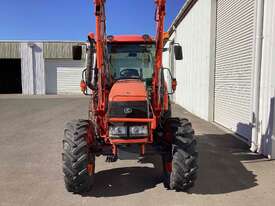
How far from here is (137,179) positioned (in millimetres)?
5730

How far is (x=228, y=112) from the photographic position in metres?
10.5

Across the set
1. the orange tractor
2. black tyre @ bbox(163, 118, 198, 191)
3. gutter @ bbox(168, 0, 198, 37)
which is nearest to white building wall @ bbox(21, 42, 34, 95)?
gutter @ bbox(168, 0, 198, 37)

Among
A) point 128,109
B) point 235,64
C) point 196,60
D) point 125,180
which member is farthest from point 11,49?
point 128,109

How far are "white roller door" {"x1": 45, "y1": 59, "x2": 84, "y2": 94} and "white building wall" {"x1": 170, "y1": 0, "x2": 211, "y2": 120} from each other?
1596 centimetres

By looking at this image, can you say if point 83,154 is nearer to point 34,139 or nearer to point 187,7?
point 34,139

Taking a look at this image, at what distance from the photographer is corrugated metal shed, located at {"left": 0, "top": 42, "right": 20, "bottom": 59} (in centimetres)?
3262

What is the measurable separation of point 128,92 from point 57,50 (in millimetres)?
29284

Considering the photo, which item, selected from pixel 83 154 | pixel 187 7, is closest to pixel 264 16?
pixel 83 154

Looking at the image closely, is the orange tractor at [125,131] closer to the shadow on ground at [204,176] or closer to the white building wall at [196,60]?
the shadow on ground at [204,176]

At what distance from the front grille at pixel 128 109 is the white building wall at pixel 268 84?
10.7ft

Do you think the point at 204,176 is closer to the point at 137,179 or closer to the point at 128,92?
the point at 137,179

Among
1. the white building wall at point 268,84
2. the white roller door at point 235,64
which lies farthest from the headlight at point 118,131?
the white roller door at point 235,64

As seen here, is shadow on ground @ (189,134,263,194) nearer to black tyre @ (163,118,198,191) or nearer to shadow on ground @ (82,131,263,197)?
shadow on ground @ (82,131,263,197)

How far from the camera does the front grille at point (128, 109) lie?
5012mm
